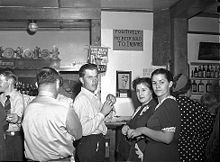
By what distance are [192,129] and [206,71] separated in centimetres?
369

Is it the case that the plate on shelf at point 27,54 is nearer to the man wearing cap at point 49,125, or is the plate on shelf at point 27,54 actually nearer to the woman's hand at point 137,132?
the man wearing cap at point 49,125

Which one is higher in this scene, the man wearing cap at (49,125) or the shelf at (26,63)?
the shelf at (26,63)

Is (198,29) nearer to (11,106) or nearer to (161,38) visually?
(161,38)

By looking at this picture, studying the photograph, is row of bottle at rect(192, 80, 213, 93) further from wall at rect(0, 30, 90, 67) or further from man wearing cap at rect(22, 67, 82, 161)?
man wearing cap at rect(22, 67, 82, 161)

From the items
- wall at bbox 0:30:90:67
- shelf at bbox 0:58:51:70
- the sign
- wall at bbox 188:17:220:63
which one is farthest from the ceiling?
wall at bbox 0:30:90:67

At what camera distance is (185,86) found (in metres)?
3.33

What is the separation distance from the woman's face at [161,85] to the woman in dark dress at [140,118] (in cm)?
22

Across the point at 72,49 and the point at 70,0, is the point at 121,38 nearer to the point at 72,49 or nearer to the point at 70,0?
the point at 70,0

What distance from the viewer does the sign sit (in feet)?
17.3

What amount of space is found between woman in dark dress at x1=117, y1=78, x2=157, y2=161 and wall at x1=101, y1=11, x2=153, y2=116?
229 centimetres

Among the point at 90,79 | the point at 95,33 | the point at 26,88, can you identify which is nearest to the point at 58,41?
the point at 26,88

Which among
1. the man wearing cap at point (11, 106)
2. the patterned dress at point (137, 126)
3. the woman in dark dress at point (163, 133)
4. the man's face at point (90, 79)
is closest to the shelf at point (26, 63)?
the man wearing cap at point (11, 106)

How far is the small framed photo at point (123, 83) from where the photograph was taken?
5754mm

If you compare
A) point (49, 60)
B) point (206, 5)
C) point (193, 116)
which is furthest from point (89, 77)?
point (49, 60)
